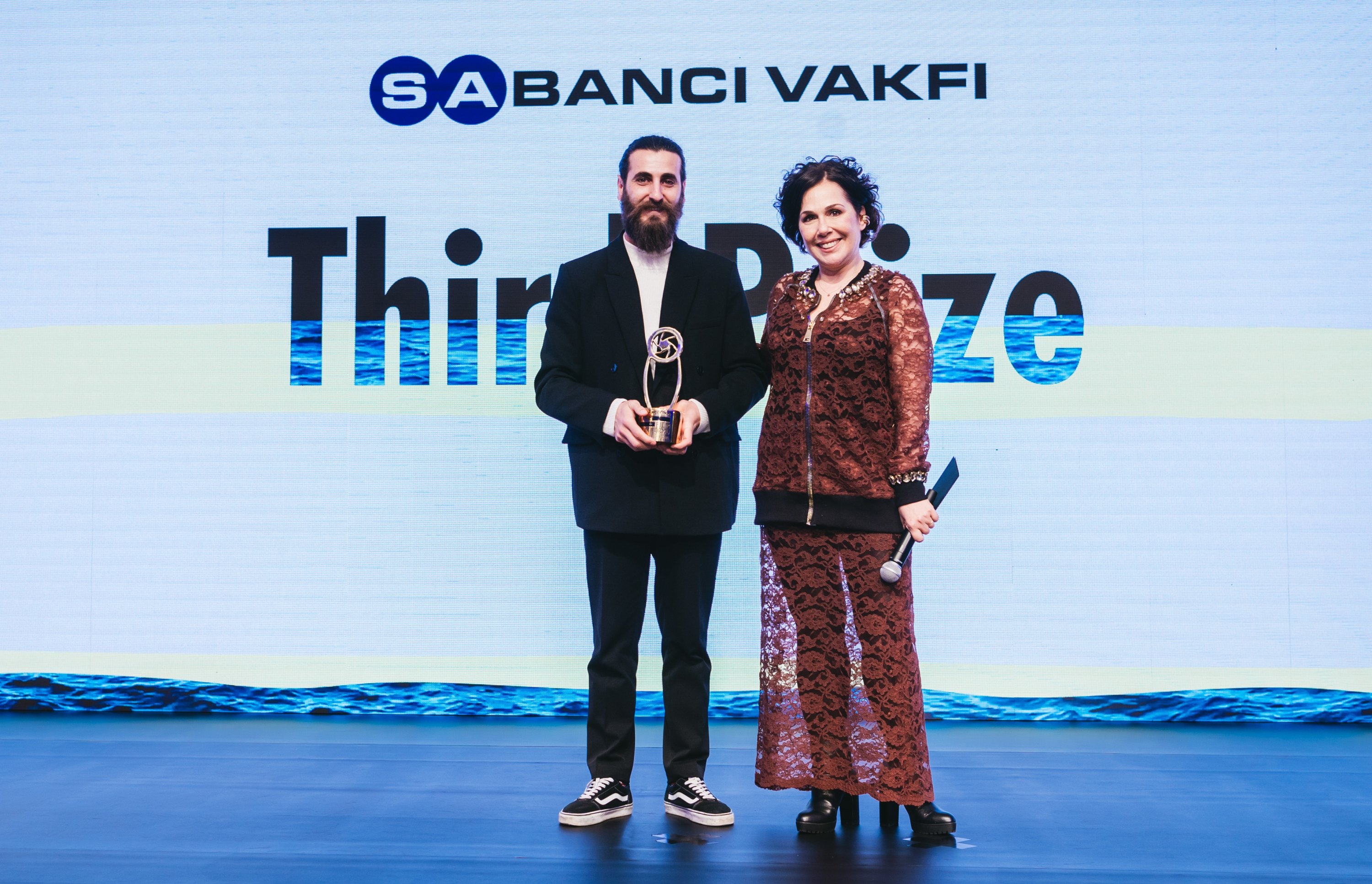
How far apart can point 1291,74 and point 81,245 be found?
393 cm

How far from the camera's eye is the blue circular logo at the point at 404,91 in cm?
325

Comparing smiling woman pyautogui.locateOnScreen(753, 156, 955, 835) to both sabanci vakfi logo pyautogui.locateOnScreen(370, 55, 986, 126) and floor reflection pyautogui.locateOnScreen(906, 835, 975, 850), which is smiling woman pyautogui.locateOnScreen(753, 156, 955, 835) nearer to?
floor reflection pyautogui.locateOnScreen(906, 835, 975, 850)

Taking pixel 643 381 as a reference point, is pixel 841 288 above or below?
above

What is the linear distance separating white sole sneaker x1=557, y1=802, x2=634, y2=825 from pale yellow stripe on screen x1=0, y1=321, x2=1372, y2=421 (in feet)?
4.83

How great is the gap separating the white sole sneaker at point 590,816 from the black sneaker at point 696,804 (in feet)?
0.33

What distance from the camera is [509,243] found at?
3219 mm

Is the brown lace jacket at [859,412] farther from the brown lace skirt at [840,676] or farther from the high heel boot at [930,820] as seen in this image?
the high heel boot at [930,820]

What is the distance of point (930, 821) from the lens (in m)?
1.87

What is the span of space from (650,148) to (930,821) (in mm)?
1435

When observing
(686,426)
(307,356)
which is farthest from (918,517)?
(307,356)

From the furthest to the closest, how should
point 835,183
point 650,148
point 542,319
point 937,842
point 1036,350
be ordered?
point 542,319 < point 1036,350 < point 650,148 < point 835,183 < point 937,842

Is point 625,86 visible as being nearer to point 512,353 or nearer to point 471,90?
point 471,90

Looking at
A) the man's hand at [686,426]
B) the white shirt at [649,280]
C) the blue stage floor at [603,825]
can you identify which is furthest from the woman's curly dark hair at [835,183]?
the blue stage floor at [603,825]

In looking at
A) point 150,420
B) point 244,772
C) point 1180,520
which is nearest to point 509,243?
point 150,420
